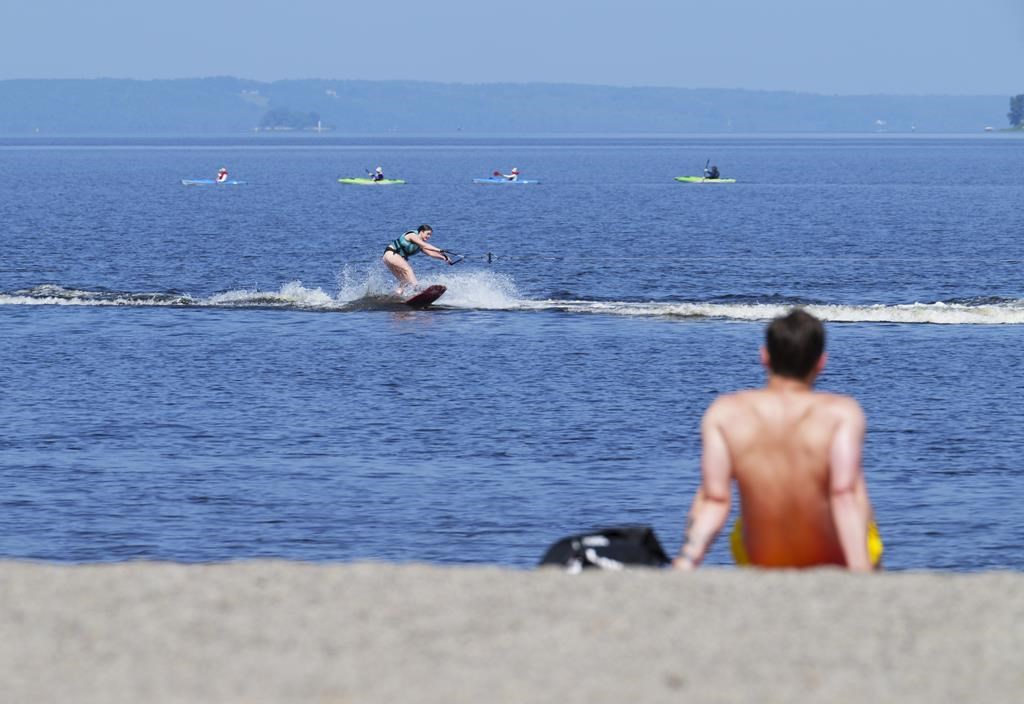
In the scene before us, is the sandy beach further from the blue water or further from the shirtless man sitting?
the blue water

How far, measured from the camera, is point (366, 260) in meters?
61.2

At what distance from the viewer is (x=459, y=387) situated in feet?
95.4

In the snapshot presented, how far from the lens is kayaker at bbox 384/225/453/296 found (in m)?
37.6

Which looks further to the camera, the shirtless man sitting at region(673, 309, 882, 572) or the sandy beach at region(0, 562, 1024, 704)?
the shirtless man sitting at region(673, 309, 882, 572)

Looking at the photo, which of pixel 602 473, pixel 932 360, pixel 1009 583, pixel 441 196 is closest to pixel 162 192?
pixel 441 196

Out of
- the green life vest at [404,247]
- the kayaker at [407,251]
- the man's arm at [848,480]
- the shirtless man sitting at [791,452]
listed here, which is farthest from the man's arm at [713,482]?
the green life vest at [404,247]

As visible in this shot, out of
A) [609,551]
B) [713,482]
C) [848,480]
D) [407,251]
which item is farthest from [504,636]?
[407,251]

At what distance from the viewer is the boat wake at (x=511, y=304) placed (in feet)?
129

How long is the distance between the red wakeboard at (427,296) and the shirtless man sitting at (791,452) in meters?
32.6

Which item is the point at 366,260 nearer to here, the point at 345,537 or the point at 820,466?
the point at 345,537

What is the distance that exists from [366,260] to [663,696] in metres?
54.9

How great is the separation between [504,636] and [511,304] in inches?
1343

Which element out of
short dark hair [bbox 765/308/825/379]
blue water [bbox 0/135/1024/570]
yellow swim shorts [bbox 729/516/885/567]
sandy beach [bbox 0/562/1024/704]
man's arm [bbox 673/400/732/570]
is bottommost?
sandy beach [bbox 0/562/1024/704]

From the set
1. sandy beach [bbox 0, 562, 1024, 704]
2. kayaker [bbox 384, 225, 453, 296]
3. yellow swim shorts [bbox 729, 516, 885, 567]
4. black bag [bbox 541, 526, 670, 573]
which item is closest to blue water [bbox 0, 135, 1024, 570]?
kayaker [bbox 384, 225, 453, 296]
